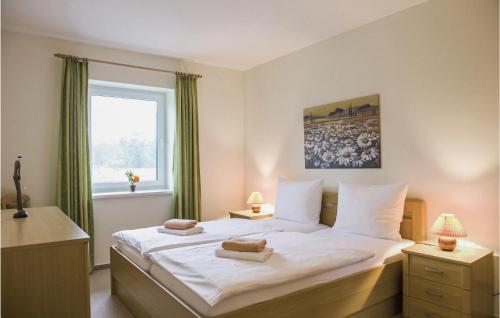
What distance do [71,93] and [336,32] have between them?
2.79m

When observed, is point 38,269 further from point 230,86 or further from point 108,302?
point 230,86

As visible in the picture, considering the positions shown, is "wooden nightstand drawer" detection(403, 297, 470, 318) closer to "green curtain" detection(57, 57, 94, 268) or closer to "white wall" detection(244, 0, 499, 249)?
"white wall" detection(244, 0, 499, 249)

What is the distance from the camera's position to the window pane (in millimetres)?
4082

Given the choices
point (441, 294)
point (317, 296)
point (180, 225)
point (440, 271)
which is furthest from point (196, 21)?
point (441, 294)

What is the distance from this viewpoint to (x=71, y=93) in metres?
3.63

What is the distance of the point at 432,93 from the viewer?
286 centimetres

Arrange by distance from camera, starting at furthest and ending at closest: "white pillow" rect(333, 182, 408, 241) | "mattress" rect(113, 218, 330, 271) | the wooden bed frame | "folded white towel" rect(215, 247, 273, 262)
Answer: "white pillow" rect(333, 182, 408, 241) → "mattress" rect(113, 218, 330, 271) → "folded white towel" rect(215, 247, 273, 262) → the wooden bed frame

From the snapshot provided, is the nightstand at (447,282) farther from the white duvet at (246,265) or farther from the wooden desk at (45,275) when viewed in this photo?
the wooden desk at (45,275)

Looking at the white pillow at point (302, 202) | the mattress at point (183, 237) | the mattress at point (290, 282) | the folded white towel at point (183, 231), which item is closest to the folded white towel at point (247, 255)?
the mattress at point (290, 282)

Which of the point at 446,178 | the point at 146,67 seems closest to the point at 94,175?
the point at 146,67

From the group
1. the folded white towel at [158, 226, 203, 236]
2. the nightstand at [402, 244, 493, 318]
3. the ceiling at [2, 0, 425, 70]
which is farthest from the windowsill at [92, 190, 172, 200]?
the nightstand at [402, 244, 493, 318]

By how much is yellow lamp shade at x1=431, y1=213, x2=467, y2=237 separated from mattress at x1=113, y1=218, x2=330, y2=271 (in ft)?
3.74

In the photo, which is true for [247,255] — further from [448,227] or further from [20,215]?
[20,215]

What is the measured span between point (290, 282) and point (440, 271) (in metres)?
1.07
